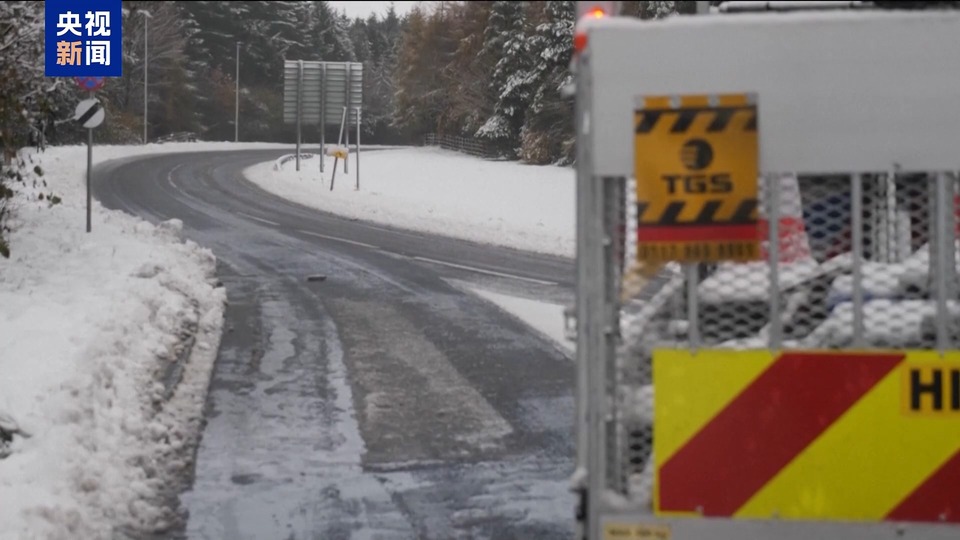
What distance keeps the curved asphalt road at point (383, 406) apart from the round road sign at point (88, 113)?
9.05 ft

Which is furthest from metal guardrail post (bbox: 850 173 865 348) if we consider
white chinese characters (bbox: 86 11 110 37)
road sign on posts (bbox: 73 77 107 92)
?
white chinese characters (bbox: 86 11 110 37)

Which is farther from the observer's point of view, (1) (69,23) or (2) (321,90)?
(2) (321,90)

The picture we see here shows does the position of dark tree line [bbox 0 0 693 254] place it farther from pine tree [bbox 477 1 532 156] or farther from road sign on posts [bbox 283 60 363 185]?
road sign on posts [bbox 283 60 363 185]

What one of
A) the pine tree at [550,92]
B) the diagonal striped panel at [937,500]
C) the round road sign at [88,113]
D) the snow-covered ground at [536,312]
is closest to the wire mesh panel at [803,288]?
the diagonal striped panel at [937,500]

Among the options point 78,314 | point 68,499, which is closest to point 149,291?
point 78,314

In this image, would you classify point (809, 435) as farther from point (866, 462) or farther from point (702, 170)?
point (702, 170)

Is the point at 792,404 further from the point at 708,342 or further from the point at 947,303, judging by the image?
the point at 947,303

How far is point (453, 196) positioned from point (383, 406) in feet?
76.1

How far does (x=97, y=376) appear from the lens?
826 cm

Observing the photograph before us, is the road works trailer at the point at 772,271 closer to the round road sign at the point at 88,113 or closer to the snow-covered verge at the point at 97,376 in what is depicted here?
the snow-covered verge at the point at 97,376

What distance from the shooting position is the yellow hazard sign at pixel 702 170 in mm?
2945

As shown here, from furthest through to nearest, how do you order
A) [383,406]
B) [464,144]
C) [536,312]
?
[464,144] < [536,312] < [383,406]

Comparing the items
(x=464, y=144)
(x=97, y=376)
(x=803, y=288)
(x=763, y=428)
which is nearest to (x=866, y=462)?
(x=763, y=428)

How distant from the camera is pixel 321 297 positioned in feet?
47.9
